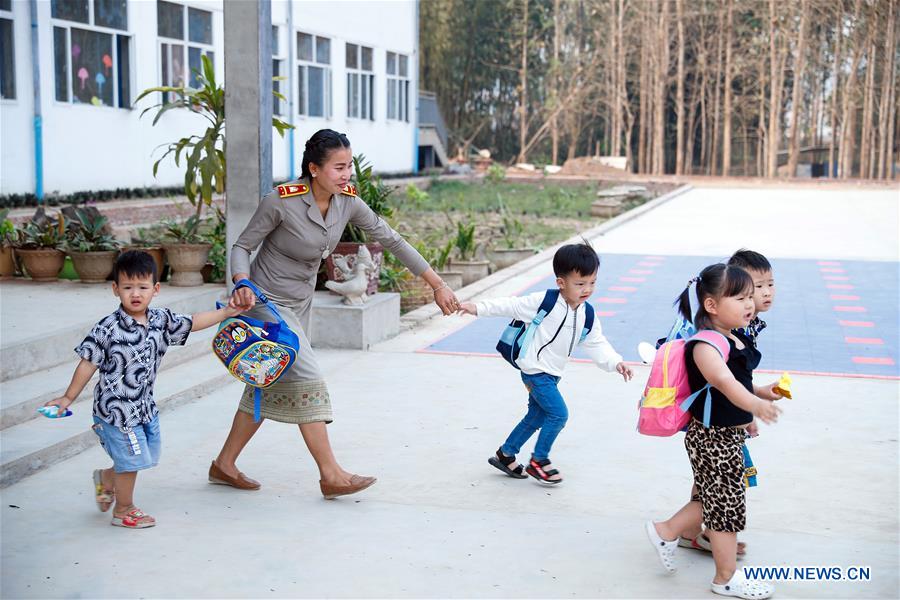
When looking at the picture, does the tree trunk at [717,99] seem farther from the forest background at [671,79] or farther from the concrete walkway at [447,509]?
the concrete walkway at [447,509]

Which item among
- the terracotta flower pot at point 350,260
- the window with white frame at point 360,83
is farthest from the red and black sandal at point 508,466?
the window with white frame at point 360,83

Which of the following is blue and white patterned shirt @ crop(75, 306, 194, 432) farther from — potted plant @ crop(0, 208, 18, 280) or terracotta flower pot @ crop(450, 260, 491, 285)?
terracotta flower pot @ crop(450, 260, 491, 285)

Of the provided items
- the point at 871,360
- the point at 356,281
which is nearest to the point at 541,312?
the point at 356,281

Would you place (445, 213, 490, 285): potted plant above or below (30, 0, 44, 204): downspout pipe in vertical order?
below

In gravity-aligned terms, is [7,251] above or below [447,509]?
above

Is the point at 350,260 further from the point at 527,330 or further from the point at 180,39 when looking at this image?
the point at 180,39

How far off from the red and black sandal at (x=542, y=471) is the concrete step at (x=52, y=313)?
9.56ft

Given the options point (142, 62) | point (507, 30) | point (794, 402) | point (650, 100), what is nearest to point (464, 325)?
point (794, 402)

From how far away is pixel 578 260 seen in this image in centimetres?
454

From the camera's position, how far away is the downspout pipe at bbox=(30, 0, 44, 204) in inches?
609

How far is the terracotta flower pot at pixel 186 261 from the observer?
8414 mm

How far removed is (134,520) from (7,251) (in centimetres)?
518

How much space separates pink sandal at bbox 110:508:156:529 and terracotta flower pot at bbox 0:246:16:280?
5099mm

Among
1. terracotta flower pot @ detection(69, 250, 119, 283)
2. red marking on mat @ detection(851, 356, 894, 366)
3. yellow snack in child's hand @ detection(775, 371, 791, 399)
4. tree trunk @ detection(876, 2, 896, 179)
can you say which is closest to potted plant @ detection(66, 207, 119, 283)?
terracotta flower pot @ detection(69, 250, 119, 283)
